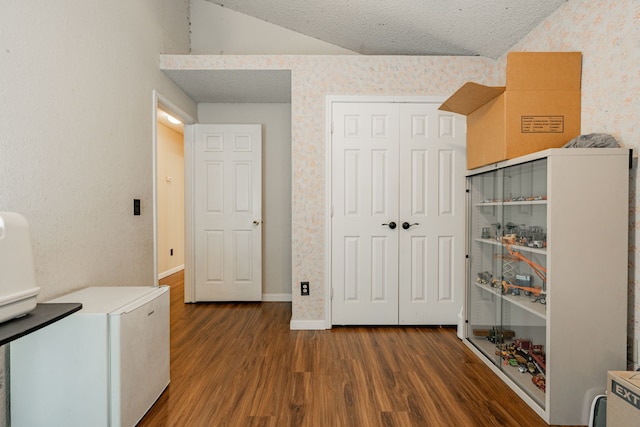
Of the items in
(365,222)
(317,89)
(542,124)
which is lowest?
(365,222)

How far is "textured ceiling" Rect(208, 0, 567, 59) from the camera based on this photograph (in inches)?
87.4

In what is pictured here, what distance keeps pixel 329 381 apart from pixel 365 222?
135 centimetres

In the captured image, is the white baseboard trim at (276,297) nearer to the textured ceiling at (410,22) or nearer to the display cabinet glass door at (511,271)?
the display cabinet glass door at (511,271)

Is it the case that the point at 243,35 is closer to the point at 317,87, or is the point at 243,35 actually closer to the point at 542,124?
the point at 317,87

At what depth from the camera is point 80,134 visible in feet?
5.67

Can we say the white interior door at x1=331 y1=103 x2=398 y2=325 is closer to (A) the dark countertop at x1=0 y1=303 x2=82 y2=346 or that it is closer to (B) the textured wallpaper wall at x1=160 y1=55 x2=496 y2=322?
(B) the textured wallpaper wall at x1=160 y1=55 x2=496 y2=322

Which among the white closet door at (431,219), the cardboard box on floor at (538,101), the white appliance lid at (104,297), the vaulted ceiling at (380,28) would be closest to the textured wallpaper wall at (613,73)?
the cardboard box on floor at (538,101)

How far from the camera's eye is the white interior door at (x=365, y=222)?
109 inches

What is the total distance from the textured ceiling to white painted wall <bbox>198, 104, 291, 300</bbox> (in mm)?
952

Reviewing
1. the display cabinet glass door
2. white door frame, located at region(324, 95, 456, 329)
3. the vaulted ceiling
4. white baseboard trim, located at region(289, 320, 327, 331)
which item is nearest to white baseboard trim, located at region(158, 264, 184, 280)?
the vaulted ceiling

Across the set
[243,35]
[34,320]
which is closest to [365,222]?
[34,320]

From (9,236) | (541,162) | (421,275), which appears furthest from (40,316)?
(421,275)

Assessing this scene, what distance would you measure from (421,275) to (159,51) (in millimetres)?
3021

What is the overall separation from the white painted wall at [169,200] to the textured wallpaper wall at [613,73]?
4.78m
